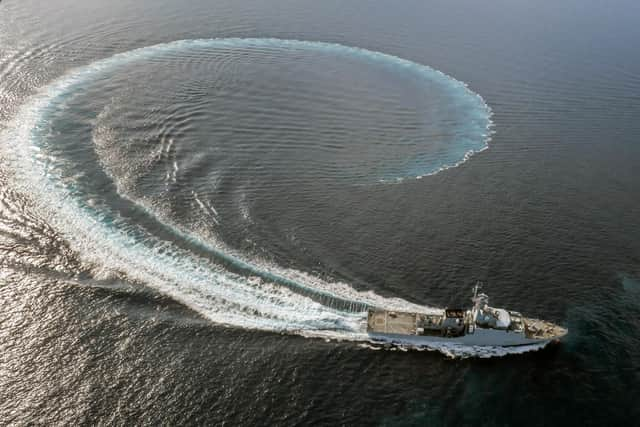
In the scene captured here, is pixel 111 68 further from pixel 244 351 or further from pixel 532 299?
pixel 532 299

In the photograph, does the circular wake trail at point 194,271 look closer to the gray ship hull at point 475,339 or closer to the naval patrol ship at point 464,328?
the naval patrol ship at point 464,328

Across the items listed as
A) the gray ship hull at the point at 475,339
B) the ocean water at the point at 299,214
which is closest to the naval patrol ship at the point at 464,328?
the gray ship hull at the point at 475,339

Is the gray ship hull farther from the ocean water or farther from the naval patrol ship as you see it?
the ocean water

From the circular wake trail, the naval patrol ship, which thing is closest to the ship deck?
the naval patrol ship

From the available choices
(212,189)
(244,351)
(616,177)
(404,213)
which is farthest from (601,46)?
(244,351)

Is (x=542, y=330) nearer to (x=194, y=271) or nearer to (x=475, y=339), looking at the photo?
(x=475, y=339)

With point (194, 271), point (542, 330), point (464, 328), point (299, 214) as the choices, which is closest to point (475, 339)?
point (464, 328)
